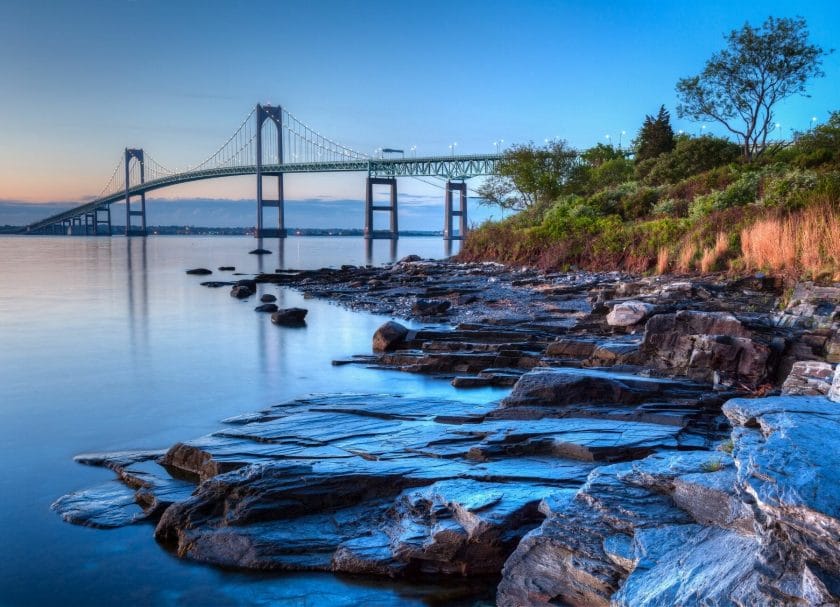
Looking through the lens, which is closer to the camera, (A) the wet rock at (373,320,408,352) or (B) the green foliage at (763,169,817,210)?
(A) the wet rock at (373,320,408,352)

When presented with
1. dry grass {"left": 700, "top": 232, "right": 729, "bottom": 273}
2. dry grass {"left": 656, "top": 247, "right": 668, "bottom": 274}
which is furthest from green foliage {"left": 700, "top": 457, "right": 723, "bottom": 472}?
dry grass {"left": 656, "top": 247, "right": 668, "bottom": 274}

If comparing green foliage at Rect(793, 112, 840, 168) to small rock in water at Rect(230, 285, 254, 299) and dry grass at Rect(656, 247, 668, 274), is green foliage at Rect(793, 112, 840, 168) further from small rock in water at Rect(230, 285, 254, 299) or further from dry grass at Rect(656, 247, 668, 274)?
small rock in water at Rect(230, 285, 254, 299)

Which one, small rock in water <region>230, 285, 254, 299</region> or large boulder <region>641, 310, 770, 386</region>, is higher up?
small rock in water <region>230, 285, 254, 299</region>

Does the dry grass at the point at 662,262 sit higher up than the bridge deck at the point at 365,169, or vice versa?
the bridge deck at the point at 365,169

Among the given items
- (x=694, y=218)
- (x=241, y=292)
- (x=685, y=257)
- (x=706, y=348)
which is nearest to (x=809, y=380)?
(x=706, y=348)

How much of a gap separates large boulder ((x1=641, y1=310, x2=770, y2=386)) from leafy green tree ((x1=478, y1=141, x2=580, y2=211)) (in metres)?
30.2

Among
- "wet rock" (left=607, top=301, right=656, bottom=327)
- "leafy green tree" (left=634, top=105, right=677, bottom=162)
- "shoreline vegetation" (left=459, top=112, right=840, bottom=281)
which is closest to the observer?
"wet rock" (left=607, top=301, right=656, bottom=327)

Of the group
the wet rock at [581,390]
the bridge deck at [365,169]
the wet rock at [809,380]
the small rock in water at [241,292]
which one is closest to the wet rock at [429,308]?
the small rock in water at [241,292]

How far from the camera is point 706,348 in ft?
23.7

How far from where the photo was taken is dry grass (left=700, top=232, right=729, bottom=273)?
16.0m

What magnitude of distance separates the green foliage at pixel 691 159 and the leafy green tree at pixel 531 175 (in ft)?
19.7

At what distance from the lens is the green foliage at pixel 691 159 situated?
32469 mm

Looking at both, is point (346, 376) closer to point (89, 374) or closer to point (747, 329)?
point (89, 374)

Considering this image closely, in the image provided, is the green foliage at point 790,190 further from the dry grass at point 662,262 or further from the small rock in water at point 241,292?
the small rock in water at point 241,292
